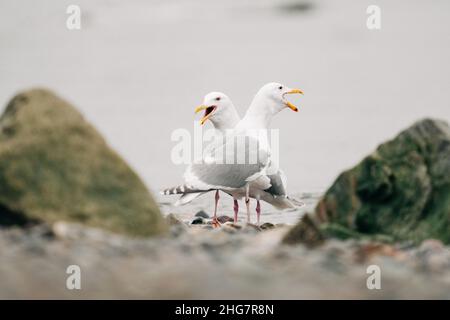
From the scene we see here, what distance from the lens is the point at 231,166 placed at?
32.4ft

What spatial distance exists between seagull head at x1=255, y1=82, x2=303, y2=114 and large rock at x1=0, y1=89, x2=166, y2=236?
4.52 m

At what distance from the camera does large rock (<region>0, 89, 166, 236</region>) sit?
6457 mm

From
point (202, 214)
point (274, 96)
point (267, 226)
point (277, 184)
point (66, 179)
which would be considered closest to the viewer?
point (66, 179)

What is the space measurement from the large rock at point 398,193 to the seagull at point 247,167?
2596mm

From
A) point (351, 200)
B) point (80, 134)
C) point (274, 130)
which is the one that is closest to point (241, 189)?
point (274, 130)

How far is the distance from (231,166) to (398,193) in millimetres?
2898

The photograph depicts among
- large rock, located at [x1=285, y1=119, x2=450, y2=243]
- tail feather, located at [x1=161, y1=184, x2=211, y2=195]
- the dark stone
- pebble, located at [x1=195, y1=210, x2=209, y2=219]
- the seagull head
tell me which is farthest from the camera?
pebble, located at [x1=195, y1=210, x2=209, y2=219]

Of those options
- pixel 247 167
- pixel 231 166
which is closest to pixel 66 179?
pixel 231 166

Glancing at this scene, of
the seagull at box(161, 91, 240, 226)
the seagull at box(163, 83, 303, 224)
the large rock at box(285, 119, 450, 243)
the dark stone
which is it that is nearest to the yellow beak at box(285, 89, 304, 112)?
the seagull at box(163, 83, 303, 224)

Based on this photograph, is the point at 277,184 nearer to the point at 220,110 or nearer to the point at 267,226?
the point at 267,226

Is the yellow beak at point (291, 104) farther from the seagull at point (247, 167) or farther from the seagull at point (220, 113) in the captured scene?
the seagull at point (220, 113)

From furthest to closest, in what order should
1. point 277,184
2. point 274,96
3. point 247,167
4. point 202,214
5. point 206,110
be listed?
point 202,214, point 206,110, point 274,96, point 277,184, point 247,167

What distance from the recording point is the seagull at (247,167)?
9844 mm

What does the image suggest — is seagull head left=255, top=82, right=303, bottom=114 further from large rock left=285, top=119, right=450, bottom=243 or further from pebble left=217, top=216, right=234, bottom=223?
large rock left=285, top=119, right=450, bottom=243
